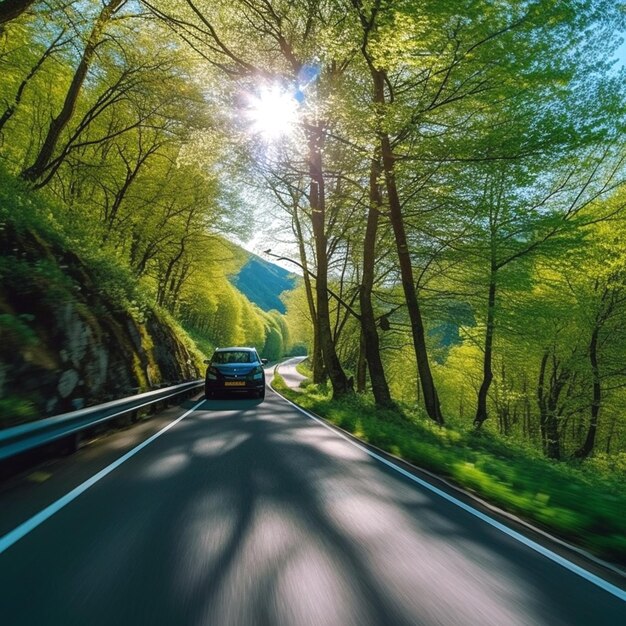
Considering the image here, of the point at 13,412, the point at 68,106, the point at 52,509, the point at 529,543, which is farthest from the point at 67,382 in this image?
the point at 68,106

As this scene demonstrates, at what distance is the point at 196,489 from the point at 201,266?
29.6 m

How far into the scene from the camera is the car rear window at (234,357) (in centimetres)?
1728

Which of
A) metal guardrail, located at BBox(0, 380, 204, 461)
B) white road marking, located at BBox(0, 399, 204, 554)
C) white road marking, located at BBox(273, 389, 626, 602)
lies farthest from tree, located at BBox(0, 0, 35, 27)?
white road marking, located at BBox(273, 389, 626, 602)

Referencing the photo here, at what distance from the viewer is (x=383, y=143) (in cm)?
1215

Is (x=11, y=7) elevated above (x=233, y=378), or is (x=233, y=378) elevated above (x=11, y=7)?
(x=11, y=7)

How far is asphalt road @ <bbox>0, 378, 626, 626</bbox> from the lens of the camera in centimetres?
262

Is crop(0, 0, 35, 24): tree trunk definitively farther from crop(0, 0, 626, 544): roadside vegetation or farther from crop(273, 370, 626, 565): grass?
crop(273, 370, 626, 565): grass

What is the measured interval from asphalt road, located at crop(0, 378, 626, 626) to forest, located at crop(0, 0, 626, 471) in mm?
7843

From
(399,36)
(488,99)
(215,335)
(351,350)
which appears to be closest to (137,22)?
(399,36)

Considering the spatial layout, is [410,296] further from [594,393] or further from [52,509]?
[594,393]

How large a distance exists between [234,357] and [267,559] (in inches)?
569

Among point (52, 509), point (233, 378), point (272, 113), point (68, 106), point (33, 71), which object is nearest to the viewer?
point (52, 509)

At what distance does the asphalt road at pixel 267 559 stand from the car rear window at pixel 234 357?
452 inches

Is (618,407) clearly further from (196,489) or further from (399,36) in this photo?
(196,489)
